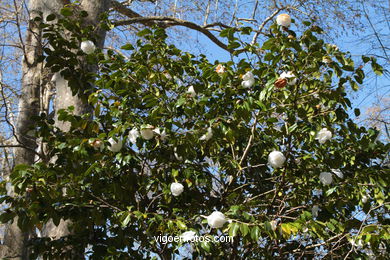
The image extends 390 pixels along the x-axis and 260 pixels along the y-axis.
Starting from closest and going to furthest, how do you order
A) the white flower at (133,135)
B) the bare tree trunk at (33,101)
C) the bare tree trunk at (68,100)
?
the white flower at (133,135), the bare tree trunk at (68,100), the bare tree trunk at (33,101)

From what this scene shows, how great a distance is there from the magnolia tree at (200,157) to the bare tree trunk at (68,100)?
0.66 feet

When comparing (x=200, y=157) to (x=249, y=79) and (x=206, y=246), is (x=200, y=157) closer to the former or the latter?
(x=249, y=79)

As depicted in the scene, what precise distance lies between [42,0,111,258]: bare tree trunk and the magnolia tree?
202 mm

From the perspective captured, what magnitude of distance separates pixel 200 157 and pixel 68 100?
1.03 meters

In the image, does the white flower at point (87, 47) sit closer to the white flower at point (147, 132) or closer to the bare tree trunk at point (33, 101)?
the bare tree trunk at point (33, 101)

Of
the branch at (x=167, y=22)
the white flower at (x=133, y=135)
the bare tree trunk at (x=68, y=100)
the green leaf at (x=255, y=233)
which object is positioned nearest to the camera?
the green leaf at (x=255, y=233)

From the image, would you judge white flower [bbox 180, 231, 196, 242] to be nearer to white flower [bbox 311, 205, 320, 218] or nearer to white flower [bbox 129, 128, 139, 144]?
white flower [bbox 129, 128, 139, 144]

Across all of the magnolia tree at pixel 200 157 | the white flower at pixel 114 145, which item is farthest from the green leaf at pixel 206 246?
the white flower at pixel 114 145

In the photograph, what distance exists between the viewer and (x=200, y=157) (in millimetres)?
2611

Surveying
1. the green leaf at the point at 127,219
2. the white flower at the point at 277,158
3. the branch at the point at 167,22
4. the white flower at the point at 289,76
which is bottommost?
the green leaf at the point at 127,219

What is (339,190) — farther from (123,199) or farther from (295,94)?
(123,199)

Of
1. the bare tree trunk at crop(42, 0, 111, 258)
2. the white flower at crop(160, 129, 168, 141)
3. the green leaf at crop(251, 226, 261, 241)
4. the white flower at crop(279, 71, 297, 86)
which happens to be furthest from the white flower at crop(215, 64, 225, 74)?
the bare tree trunk at crop(42, 0, 111, 258)

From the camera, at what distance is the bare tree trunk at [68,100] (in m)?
2.70

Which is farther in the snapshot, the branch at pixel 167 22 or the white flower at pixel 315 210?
the branch at pixel 167 22
